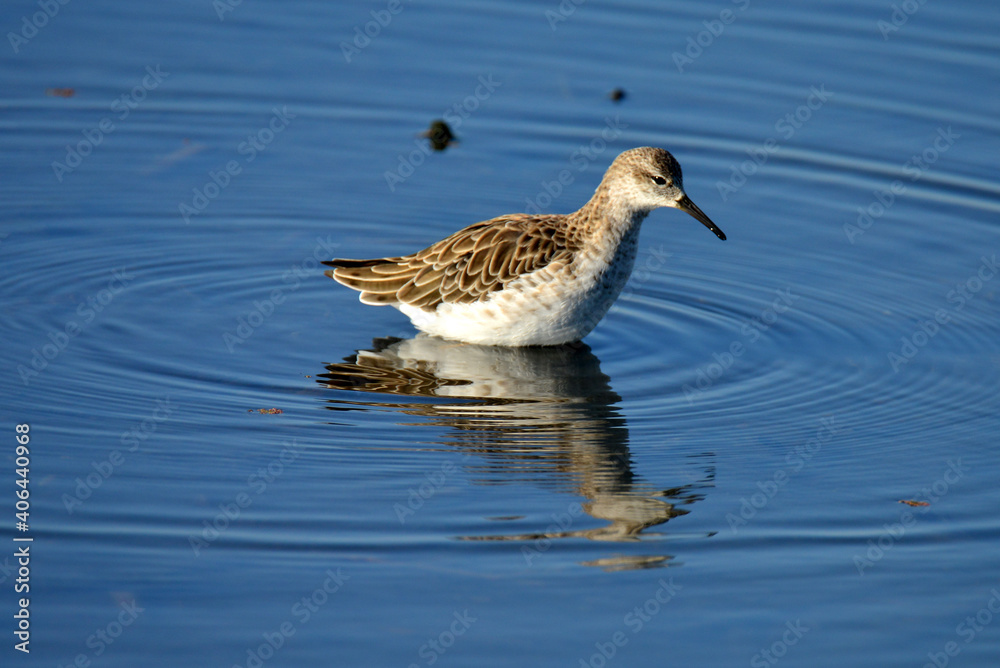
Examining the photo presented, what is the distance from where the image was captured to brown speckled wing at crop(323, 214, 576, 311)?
1045cm

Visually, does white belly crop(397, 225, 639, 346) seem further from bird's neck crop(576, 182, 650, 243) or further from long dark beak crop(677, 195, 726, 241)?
long dark beak crop(677, 195, 726, 241)

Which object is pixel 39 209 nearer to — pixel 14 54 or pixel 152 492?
pixel 14 54

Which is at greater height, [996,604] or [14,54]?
[14,54]

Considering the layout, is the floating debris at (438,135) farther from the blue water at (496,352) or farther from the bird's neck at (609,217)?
the bird's neck at (609,217)

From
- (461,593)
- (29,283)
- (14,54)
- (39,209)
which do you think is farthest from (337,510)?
(14,54)

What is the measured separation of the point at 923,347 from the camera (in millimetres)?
10438

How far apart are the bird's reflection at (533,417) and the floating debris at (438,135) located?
133 inches

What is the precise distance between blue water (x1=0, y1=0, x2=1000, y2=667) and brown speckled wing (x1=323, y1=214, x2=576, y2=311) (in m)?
0.37

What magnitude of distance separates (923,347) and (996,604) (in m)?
3.56

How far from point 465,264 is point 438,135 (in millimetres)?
3363

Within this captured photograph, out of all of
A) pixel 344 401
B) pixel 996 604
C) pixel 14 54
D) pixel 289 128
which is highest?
pixel 14 54

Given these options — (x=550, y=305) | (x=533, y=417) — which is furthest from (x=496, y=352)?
(x=533, y=417)

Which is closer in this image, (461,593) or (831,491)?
(461,593)

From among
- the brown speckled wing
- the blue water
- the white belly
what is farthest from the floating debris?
the white belly
